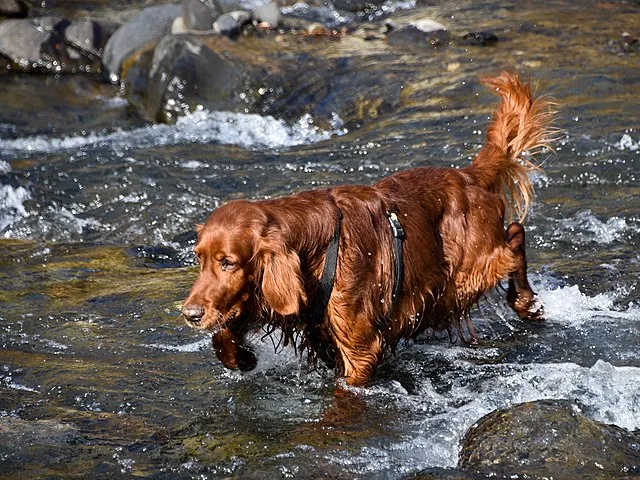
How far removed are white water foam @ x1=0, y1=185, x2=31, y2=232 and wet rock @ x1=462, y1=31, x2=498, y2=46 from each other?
6401 millimetres

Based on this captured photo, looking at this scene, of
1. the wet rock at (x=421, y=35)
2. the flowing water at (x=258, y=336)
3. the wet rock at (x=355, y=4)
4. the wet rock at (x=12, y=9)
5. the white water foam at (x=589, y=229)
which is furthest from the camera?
the wet rock at (x=12, y=9)

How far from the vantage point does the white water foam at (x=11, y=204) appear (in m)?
8.30

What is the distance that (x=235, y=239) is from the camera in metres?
4.53

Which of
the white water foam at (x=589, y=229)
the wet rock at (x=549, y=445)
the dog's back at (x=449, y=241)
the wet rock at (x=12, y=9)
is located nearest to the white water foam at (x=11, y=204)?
the dog's back at (x=449, y=241)

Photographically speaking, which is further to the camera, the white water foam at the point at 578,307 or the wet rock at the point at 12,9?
the wet rock at the point at 12,9

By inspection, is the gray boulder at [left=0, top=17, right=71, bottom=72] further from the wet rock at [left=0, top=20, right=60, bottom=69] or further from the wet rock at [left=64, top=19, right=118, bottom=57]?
the wet rock at [left=64, top=19, right=118, bottom=57]

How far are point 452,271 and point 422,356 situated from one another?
59cm

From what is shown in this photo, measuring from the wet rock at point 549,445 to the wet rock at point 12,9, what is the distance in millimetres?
13997

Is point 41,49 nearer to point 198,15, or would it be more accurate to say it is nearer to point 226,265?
point 198,15

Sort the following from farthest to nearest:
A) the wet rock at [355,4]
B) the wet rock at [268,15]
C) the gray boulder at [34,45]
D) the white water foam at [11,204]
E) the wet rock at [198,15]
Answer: the wet rock at [355,4] → the gray boulder at [34,45] → the wet rock at [268,15] → the wet rock at [198,15] → the white water foam at [11,204]

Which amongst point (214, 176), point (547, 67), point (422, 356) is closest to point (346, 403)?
point (422, 356)

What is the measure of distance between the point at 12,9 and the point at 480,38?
8410 mm

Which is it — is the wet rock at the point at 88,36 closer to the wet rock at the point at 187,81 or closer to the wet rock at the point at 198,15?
the wet rock at the point at 198,15

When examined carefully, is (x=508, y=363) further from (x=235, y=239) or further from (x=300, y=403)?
(x=235, y=239)
